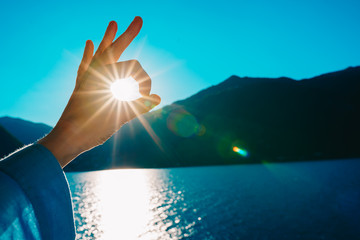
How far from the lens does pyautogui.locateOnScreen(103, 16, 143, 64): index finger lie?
953 mm

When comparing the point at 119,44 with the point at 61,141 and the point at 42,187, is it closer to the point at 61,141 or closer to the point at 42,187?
the point at 61,141

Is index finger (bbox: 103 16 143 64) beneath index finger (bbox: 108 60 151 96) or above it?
above

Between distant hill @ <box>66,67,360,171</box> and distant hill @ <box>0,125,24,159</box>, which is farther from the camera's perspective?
distant hill @ <box>66,67,360,171</box>

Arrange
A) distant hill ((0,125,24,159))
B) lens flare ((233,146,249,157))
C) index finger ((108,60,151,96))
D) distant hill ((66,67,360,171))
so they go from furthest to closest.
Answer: lens flare ((233,146,249,157)) < distant hill ((66,67,360,171)) < distant hill ((0,125,24,159)) < index finger ((108,60,151,96))

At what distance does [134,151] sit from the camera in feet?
608

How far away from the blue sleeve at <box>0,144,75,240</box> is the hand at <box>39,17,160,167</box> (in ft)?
0.65

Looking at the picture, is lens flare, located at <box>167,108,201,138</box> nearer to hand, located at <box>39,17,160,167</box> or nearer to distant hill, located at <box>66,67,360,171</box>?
distant hill, located at <box>66,67,360,171</box>

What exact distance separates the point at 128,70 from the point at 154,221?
1530 inches

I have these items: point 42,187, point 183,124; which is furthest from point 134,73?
point 183,124

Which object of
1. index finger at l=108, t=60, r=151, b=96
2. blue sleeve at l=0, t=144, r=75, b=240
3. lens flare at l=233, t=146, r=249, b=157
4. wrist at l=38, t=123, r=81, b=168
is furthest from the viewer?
lens flare at l=233, t=146, r=249, b=157

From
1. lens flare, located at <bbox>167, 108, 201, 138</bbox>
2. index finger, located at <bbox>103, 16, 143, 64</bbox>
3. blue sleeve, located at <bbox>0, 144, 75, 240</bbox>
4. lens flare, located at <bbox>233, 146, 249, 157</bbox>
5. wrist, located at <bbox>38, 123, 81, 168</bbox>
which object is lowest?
blue sleeve, located at <bbox>0, 144, 75, 240</bbox>

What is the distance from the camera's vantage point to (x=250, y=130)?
173 meters

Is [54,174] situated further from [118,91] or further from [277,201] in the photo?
[277,201]

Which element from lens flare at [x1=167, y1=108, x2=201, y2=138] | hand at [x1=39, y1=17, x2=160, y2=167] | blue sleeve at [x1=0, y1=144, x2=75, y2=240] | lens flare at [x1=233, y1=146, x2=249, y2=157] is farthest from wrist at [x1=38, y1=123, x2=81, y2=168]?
lens flare at [x1=167, y1=108, x2=201, y2=138]
